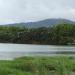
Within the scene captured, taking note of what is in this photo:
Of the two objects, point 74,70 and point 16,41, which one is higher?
point 74,70

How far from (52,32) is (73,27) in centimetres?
1198

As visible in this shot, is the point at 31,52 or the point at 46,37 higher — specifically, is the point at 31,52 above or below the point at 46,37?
above

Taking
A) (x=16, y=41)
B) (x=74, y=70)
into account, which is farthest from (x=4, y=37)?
(x=74, y=70)

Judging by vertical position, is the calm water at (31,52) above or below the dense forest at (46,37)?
above

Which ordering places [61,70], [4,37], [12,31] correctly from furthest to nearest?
[12,31]
[4,37]
[61,70]

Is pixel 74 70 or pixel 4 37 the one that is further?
pixel 4 37

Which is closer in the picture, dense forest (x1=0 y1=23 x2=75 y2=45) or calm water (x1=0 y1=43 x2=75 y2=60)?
calm water (x1=0 y1=43 x2=75 y2=60)

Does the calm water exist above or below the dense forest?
above

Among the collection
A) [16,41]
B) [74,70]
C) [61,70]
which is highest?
[61,70]

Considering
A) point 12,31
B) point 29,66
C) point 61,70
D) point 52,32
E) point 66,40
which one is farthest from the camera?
point 12,31

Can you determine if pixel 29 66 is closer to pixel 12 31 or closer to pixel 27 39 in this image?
pixel 27 39

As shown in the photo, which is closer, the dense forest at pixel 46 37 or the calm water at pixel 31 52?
the calm water at pixel 31 52

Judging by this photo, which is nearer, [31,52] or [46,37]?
[31,52]

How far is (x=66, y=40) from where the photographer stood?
152m
